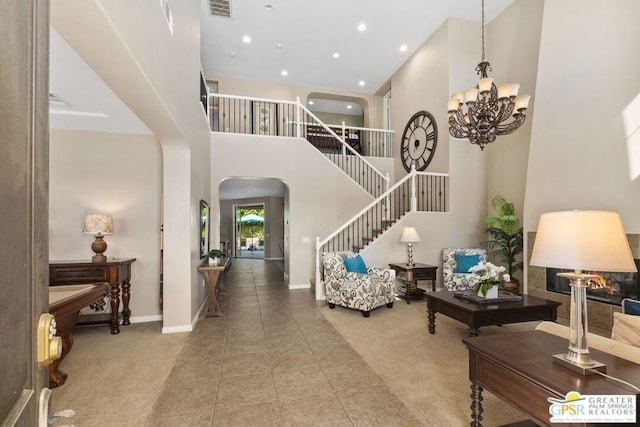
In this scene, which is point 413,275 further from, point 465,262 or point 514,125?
point 514,125

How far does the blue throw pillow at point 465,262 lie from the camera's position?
5.95m

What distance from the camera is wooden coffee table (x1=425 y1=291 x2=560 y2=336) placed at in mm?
3557

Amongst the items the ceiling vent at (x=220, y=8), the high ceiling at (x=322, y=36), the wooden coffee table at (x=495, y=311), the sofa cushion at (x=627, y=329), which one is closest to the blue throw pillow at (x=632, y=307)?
the sofa cushion at (x=627, y=329)

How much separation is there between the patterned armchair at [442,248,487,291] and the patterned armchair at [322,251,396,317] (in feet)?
4.78

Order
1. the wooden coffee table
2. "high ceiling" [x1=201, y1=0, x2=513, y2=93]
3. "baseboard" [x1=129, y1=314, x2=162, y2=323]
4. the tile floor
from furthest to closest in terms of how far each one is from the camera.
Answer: "high ceiling" [x1=201, y1=0, x2=513, y2=93], "baseboard" [x1=129, y1=314, x2=162, y2=323], the wooden coffee table, the tile floor

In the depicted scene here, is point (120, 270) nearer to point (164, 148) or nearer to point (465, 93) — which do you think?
point (164, 148)

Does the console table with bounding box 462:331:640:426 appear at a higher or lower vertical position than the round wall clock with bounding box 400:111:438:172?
lower

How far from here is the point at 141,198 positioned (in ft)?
15.2

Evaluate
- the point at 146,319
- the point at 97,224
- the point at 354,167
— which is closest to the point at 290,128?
the point at 354,167

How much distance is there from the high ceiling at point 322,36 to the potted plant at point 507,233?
13.6 ft

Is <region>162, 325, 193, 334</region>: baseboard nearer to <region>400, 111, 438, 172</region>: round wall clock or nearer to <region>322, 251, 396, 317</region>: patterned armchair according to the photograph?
<region>322, 251, 396, 317</region>: patterned armchair

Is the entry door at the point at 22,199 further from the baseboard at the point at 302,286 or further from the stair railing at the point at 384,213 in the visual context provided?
the baseboard at the point at 302,286

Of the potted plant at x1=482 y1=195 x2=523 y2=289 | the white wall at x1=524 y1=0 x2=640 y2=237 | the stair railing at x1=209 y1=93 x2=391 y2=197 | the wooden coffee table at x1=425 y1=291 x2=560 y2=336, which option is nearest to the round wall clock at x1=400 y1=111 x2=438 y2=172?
the stair railing at x1=209 y1=93 x2=391 y2=197

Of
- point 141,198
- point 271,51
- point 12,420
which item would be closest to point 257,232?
point 271,51
